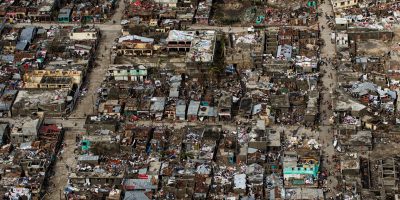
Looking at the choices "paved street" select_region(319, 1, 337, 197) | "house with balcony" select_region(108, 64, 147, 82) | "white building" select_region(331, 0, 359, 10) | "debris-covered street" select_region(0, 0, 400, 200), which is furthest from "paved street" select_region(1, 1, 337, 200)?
"house with balcony" select_region(108, 64, 147, 82)

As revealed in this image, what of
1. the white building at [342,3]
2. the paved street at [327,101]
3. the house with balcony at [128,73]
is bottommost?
the paved street at [327,101]

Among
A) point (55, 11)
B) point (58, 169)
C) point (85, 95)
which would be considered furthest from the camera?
point (55, 11)

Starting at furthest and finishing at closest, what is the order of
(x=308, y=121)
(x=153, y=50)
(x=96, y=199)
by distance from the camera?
(x=153, y=50)
(x=308, y=121)
(x=96, y=199)

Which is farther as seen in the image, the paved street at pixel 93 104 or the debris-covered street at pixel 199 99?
the paved street at pixel 93 104

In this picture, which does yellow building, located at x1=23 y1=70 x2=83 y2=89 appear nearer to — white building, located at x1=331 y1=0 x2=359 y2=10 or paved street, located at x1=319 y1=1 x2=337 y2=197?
paved street, located at x1=319 y1=1 x2=337 y2=197

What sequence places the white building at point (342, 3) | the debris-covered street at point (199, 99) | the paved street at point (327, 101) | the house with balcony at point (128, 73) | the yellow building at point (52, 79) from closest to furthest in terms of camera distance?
the debris-covered street at point (199, 99) → the paved street at point (327, 101) → the yellow building at point (52, 79) → the house with balcony at point (128, 73) → the white building at point (342, 3)

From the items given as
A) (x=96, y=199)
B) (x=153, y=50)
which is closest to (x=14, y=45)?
(x=153, y=50)

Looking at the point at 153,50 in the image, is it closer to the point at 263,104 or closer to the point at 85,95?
the point at 85,95

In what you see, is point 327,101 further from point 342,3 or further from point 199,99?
point 342,3

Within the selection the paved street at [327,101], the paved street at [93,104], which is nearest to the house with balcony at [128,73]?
the paved street at [93,104]

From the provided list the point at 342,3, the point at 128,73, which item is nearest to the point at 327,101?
the point at 128,73

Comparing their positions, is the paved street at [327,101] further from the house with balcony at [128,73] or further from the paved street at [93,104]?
the house with balcony at [128,73]
